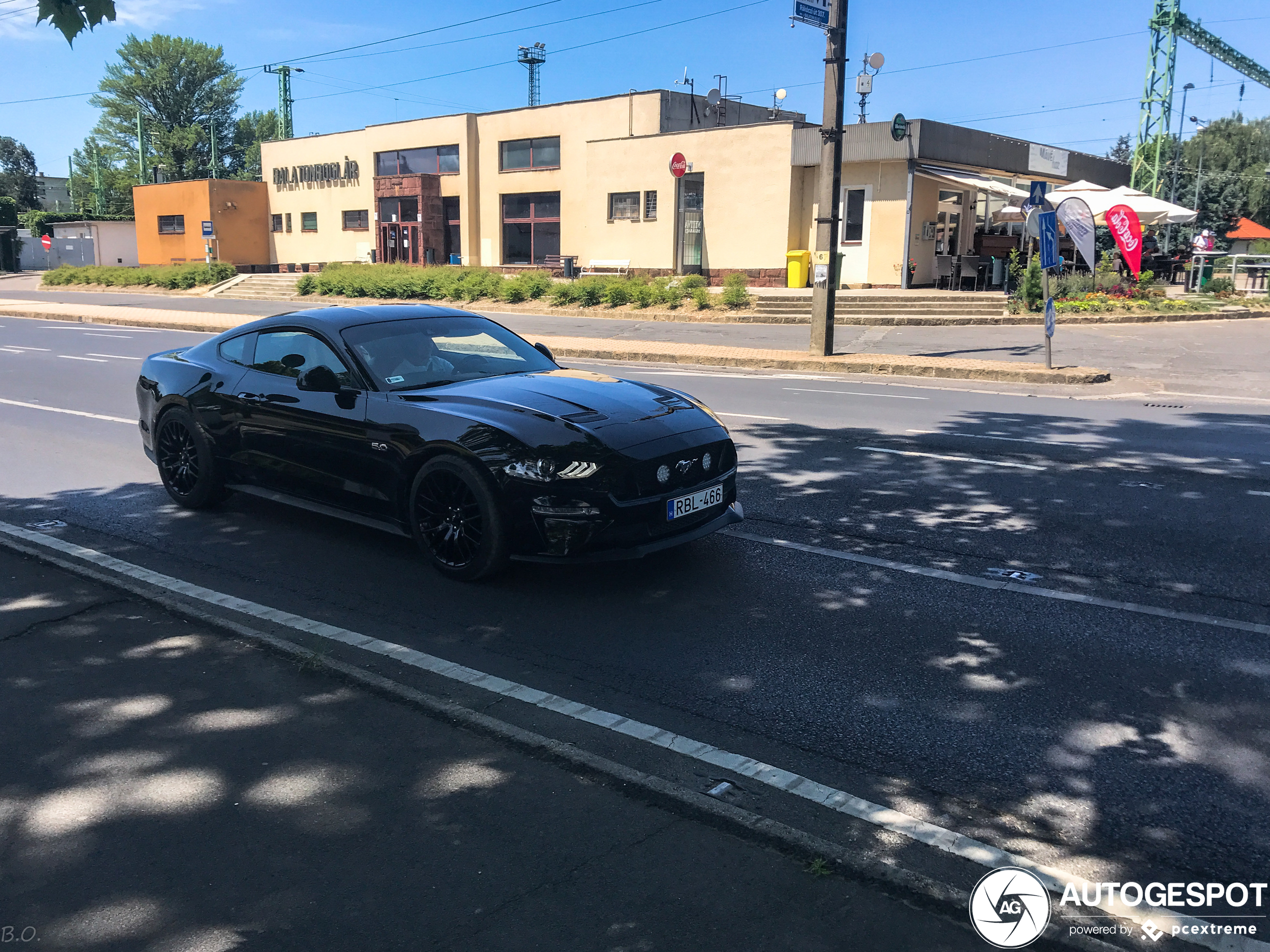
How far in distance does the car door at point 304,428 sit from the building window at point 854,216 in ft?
84.0

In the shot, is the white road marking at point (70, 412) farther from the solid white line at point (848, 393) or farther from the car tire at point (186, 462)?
the solid white line at point (848, 393)

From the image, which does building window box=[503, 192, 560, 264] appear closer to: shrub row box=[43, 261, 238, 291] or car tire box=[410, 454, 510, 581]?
shrub row box=[43, 261, 238, 291]

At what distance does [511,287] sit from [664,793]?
29126mm

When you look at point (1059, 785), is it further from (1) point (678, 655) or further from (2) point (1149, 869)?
(1) point (678, 655)

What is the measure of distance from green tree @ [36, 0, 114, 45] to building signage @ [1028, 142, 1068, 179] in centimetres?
3359

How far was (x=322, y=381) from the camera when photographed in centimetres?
639

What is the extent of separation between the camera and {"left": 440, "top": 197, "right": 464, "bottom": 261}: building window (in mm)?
45094

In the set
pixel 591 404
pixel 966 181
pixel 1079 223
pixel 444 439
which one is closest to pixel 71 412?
pixel 444 439

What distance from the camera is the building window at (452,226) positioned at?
45094 millimetres

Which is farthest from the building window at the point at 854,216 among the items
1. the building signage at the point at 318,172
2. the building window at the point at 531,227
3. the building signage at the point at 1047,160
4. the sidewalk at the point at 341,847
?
the sidewalk at the point at 341,847

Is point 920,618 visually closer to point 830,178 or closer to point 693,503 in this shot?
point 693,503

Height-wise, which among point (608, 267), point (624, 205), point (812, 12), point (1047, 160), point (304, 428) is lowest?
point (304, 428)

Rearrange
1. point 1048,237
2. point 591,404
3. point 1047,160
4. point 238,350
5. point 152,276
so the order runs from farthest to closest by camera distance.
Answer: point 152,276, point 1047,160, point 1048,237, point 238,350, point 591,404

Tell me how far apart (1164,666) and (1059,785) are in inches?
54.0
